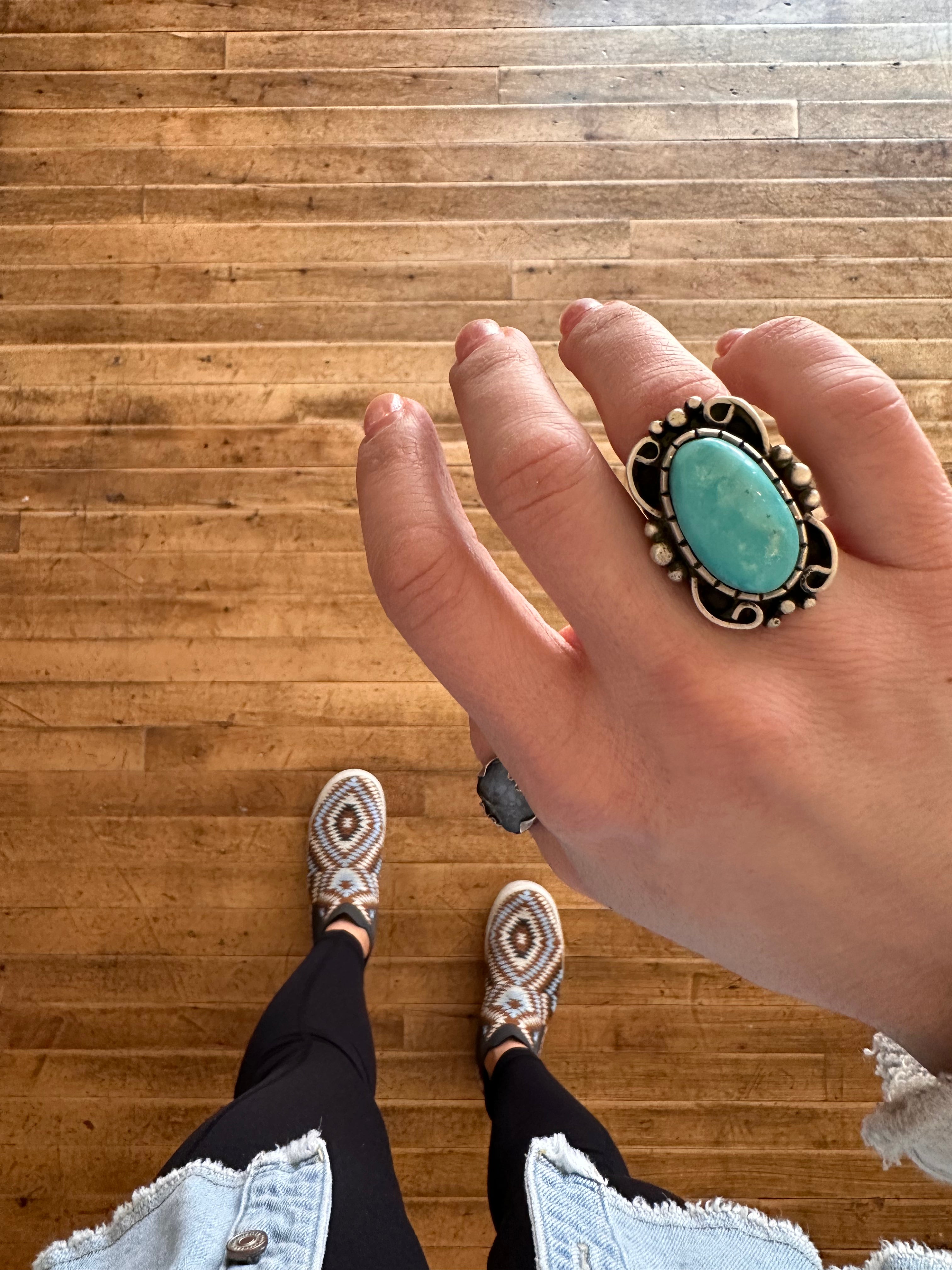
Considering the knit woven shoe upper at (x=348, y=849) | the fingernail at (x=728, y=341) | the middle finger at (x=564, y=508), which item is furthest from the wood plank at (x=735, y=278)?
the middle finger at (x=564, y=508)

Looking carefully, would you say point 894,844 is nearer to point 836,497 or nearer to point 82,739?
point 836,497

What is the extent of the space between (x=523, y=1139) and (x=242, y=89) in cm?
233

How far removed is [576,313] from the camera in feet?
1.91

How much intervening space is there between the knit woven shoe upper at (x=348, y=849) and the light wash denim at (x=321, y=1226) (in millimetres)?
551

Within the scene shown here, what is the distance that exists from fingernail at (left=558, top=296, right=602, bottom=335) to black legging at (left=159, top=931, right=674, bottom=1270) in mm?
1079

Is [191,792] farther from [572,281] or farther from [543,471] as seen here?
[543,471]

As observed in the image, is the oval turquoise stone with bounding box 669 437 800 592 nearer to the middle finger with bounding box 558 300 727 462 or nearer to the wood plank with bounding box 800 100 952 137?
the middle finger with bounding box 558 300 727 462

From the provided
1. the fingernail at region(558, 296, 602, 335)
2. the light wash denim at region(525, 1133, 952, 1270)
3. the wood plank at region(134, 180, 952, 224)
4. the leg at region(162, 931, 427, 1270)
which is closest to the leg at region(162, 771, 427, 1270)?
the leg at region(162, 931, 427, 1270)

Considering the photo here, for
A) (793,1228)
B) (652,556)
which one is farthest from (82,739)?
(652,556)

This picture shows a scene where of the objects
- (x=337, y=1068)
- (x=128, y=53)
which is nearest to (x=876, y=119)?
(x=128, y=53)

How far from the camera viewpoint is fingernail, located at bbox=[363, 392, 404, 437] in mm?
572

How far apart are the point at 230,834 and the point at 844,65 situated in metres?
2.29

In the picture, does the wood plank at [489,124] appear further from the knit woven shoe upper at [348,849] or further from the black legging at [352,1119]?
the black legging at [352,1119]

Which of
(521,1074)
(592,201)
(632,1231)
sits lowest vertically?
(521,1074)
